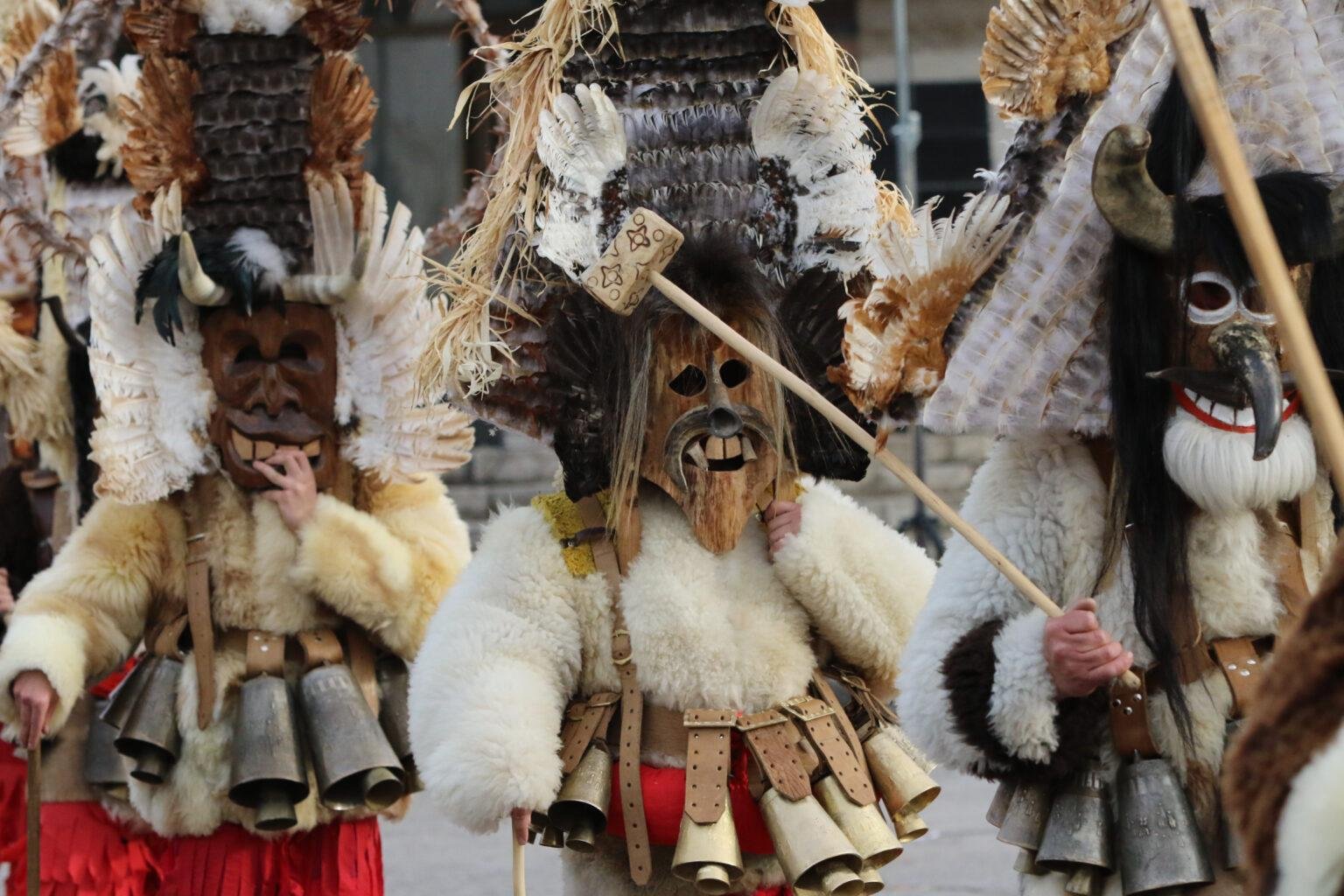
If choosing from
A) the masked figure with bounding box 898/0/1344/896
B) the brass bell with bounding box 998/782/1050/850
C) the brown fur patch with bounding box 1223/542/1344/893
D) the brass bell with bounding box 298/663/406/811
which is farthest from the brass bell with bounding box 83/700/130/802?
the brown fur patch with bounding box 1223/542/1344/893

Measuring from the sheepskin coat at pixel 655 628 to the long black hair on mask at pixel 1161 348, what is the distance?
85 cm

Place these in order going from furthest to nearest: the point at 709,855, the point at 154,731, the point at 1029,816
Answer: the point at 154,731 < the point at 709,855 < the point at 1029,816

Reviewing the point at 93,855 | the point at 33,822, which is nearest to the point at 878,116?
the point at 93,855

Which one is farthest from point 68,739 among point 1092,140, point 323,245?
point 1092,140

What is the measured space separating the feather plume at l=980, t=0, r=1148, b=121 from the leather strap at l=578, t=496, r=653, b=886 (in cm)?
122

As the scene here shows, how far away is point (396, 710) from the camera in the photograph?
199 inches

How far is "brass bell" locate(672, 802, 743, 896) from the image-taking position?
370 centimetres

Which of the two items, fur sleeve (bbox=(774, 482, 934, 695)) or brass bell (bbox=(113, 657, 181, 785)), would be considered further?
brass bell (bbox=(113, 657, 181, 785))

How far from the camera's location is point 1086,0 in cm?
346

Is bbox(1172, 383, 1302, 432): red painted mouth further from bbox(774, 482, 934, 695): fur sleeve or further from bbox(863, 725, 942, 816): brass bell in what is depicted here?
bbox(863, 725, 942, 816): brass bell

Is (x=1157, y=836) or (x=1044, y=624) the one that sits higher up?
(x=1044, y=624)

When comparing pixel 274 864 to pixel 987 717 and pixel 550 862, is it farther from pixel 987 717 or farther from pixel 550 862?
pixel 550 862

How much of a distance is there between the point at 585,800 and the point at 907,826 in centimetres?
70

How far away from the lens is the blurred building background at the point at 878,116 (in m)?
11.7
